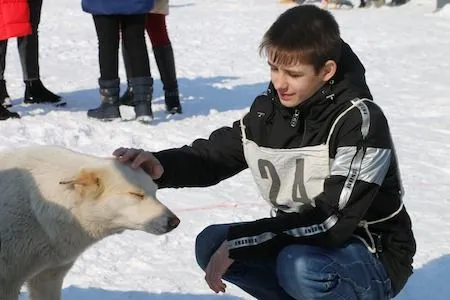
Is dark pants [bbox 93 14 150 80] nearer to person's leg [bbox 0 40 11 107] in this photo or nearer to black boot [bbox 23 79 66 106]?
person's leg [bbox 0 40 11 107]

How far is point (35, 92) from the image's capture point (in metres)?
6.53

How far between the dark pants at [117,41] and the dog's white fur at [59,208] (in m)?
3.02

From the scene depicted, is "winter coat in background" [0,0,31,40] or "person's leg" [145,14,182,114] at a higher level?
"winter coat in background" [0,0,31,40]

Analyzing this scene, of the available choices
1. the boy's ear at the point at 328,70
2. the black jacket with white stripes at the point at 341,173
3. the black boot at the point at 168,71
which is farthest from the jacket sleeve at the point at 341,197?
the black boot at the point at 168,71

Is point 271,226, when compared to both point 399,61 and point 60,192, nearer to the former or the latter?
point 60,192

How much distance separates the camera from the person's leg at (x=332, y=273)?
2.54 meters

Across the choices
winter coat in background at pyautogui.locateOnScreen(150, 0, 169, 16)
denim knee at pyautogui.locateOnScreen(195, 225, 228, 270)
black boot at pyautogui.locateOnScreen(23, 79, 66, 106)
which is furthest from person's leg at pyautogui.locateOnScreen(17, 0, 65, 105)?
denim knee at pyautogui.locateOnScreen(195, 225, 228, 270)

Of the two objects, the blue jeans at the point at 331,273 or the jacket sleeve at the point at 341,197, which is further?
the blue jeans at the point at 331,273

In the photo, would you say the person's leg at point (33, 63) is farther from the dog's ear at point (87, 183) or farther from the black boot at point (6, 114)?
the dog's ear at point (87, 183)

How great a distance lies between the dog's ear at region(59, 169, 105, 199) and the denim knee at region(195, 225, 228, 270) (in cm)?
46

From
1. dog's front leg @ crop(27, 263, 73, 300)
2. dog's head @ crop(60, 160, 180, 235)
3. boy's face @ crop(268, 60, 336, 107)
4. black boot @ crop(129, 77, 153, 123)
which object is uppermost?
boy's face @ crop(268, 60, 336, 107)

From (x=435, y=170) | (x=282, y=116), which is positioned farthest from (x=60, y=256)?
(x=435, y=170)

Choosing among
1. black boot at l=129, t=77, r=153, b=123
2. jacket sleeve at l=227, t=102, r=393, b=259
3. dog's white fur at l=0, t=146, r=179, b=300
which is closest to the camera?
jacket sleeve at l=227, t=102, r=393, b=259

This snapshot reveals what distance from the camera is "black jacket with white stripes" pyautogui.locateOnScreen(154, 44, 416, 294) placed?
2441mm
